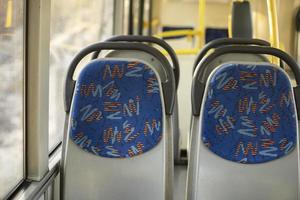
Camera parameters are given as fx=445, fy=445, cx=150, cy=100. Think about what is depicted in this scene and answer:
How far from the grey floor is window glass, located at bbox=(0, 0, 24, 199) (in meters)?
1.27

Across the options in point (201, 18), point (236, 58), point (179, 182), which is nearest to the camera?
point (236, 58)

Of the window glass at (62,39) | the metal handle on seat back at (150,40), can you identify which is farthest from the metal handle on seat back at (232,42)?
the window glass at (62,39)

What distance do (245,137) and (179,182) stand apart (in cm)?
131

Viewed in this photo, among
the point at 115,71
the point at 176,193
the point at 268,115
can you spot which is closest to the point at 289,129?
the point at 268,115

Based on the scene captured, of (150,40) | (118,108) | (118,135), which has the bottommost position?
(118,135)

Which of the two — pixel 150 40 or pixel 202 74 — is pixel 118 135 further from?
pixel 150 40

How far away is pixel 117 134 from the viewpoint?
72.4 inches

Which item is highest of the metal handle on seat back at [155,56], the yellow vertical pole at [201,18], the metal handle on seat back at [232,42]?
the yellow vertical pole at [201,18]

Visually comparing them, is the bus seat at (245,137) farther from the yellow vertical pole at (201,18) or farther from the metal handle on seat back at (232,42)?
the yellow vertical pole at (201,18)

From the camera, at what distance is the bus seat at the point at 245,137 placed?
1774 millimetres

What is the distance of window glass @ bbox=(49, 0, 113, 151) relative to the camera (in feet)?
7.99

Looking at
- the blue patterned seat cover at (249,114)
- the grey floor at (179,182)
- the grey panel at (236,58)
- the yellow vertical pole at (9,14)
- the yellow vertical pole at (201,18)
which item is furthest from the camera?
the yellow vertical pole at (201,18)

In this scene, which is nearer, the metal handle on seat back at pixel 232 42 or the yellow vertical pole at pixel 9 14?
the yellow vertical pole at pixel 9 14

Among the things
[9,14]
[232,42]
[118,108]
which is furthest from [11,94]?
[232,42]
